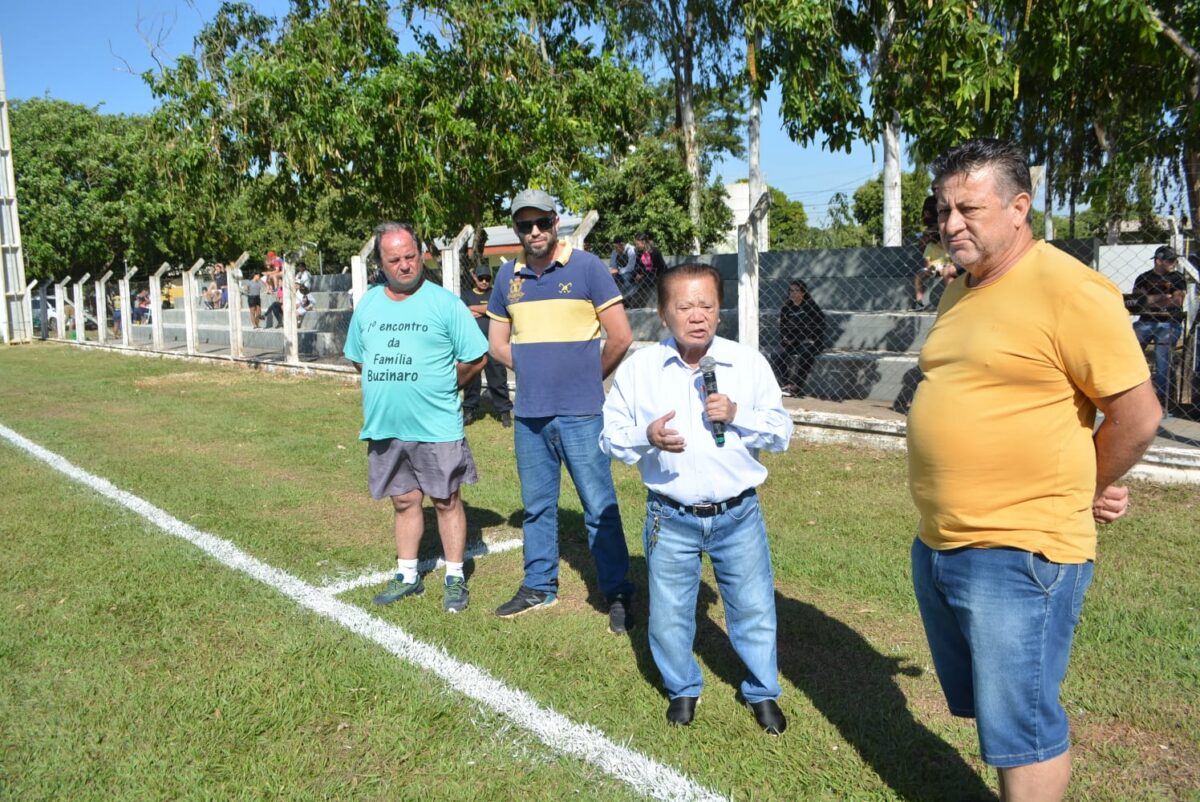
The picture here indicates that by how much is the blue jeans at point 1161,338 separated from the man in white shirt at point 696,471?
6673mm

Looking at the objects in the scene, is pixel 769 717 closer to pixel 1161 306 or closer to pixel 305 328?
pixel 1161 306

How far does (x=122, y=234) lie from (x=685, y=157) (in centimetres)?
2351

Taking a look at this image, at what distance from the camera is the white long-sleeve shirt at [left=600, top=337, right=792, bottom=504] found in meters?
3.26

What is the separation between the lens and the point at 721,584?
3.45 metres

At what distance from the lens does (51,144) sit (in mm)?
36375

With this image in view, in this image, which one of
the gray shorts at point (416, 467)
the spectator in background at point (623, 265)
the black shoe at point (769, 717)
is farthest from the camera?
the spectator in background at point (623, 265)

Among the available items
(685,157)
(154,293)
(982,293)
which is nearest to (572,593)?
(982,293)

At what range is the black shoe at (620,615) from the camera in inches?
172

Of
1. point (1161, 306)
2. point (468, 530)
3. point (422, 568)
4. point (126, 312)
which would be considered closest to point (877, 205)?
point (126, 312)

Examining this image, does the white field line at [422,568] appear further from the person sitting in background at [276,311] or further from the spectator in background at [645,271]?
the person sitting in background at [276,311]

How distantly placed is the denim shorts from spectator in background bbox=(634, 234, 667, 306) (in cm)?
1036

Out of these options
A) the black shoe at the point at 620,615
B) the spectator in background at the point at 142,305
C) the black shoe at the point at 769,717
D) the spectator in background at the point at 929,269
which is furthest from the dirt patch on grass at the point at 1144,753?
the spectator in background at the point at 142,305

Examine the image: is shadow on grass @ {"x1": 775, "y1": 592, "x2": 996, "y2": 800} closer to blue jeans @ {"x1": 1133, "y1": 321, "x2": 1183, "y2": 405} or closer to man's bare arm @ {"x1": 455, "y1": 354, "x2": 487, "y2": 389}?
man's bare arm @ {"x1": 455, "y1": 354, "x2": 487, "y2": 389}

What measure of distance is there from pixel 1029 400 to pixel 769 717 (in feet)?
5.34
